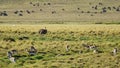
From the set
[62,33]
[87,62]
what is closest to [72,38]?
[62,33]

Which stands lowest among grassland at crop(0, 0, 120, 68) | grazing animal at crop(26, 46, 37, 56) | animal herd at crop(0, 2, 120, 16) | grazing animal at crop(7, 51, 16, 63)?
animal herd at crop(0, 2, 120, 16)

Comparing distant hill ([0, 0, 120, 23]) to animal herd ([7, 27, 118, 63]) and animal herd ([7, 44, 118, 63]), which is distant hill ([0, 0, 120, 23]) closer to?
animal herd ([7, 27, 118, 63])

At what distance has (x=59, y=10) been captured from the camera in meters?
109

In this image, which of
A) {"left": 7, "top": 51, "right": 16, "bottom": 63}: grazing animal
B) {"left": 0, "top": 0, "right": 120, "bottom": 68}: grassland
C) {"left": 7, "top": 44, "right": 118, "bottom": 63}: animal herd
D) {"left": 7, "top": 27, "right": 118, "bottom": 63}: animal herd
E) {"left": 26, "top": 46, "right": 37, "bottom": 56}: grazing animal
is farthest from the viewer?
{"left": 26, "top": 46, "right": 37, "bottom": 56}: grazing animal

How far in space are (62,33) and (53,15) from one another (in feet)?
187

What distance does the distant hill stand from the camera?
93.4m

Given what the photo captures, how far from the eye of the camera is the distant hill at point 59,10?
93.4m

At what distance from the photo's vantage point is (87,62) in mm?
25031

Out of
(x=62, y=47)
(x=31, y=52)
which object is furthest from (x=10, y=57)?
(x=62, y=47)

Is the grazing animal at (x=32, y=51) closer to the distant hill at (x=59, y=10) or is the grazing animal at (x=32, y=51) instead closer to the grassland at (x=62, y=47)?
the grassland at (x=62, y=47)

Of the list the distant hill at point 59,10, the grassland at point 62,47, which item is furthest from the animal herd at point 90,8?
the grassland at point 62,47

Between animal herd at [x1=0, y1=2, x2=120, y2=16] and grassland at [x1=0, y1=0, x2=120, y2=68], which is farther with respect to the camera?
animal herd at [x1=0, y1=2, x2=120, y2=16]

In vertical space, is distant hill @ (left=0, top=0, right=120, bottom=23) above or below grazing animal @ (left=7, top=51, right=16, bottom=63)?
below

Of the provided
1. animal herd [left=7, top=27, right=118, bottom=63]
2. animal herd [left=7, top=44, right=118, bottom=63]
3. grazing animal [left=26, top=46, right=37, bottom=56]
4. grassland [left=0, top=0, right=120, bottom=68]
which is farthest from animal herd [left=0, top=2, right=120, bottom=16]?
grazing animal [left=26, top=46, right=37, bottom=56]
